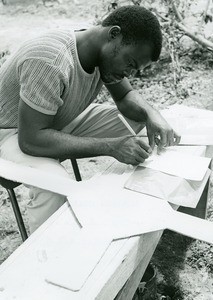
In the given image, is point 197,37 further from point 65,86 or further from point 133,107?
point 65,86

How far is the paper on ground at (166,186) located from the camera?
1730 millimetres

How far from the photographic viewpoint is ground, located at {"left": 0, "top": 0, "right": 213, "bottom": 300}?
2375 millimetres

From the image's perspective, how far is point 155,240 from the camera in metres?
1.67

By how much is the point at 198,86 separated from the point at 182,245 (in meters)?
2.31

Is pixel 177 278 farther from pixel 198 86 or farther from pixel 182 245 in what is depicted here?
pixel 198 86

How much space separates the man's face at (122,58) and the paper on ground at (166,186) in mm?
548

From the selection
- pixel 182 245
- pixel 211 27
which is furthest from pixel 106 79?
pixel 211 27

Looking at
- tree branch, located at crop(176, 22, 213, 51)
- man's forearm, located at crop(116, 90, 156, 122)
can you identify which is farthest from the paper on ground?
tree branch, located at crop(176, 22, 213, 51)

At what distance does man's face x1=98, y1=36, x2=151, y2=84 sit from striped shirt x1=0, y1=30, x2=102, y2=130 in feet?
0.44

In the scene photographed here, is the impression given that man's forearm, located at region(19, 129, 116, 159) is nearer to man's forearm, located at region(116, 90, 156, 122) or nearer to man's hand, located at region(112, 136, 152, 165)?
man's hand, located at region(112, 136, 152, 165)

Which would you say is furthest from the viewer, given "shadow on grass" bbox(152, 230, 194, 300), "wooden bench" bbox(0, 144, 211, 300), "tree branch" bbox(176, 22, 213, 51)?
"tree branch" bbox(176, 22, 213, 51)

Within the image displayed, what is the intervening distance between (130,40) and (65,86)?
0.40 m

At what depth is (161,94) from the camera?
4.38 m

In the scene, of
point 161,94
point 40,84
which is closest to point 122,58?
point 40,84
